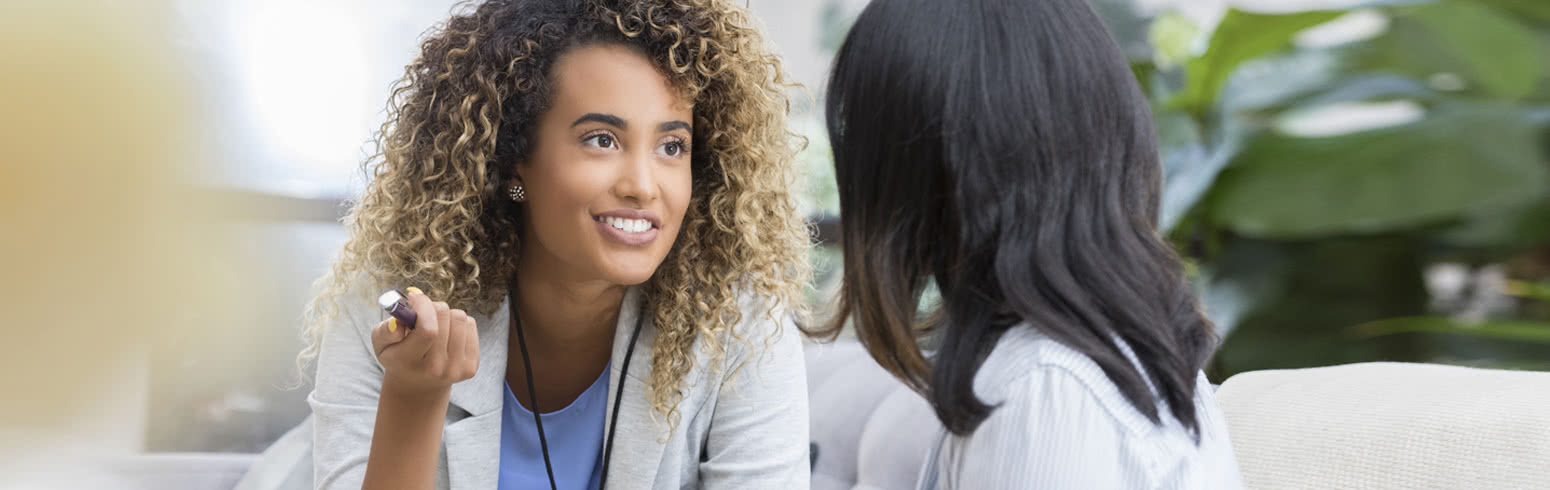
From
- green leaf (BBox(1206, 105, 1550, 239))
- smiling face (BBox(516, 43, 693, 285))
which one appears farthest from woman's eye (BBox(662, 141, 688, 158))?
green leaf (BBox(1206, 105, 1550, 239))

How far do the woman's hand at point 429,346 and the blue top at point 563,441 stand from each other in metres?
0.33

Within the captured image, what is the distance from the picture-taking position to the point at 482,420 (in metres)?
1.21

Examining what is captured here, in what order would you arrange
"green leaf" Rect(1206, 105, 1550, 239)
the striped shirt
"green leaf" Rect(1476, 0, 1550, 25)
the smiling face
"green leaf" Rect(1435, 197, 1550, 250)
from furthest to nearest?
1. "green leaf" Rect(1476, 0, 1550, 25)
2. "green leaf" Rect(1435, 197, 1550, 250)
3. "green leaf" Rect(1206, 105, 1550, 239)
4. the smiling face
5. the striped shirt

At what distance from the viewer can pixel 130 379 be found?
1.23 feet

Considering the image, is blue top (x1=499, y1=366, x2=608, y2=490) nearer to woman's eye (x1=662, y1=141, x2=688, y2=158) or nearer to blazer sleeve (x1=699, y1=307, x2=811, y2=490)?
blazer sleeve (x1=699, y1=307, x2=811, y2=490)

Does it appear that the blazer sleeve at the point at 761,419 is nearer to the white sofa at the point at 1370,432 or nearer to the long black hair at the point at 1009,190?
the white sofa at the point at 1370,432

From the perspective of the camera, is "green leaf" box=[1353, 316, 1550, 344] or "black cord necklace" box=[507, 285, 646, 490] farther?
"green leaf" box=[1353, 316, 1550, 344]

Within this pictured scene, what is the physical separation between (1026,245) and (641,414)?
585 mm

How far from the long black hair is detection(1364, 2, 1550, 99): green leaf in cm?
158

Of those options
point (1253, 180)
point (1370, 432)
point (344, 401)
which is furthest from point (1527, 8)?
point (344, 401)

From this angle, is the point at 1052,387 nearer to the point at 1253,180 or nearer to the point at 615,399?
the point at 615,399

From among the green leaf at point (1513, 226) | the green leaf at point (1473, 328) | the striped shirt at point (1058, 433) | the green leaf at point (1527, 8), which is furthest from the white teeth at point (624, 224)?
the green leaf at point (1527, 8)

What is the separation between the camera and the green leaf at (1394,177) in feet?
6.59

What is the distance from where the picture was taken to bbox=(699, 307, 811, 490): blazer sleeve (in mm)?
1219
